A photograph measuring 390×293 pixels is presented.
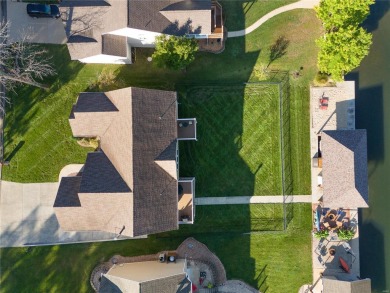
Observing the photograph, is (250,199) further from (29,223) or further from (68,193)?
(29,223)

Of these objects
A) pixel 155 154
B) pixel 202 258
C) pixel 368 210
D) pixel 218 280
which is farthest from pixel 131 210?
pixel 368 210

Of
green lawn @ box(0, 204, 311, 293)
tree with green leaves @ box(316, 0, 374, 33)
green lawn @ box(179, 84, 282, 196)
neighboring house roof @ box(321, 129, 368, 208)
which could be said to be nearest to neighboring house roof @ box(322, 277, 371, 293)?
green lawn @ box(0, 204, 311, 293)

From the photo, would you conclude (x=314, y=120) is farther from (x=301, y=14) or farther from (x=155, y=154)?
(x=155, y=154)

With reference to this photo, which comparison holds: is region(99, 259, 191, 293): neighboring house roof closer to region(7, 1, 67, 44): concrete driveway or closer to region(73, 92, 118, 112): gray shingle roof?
region(73, 92, 118, 112): gray shingle roof

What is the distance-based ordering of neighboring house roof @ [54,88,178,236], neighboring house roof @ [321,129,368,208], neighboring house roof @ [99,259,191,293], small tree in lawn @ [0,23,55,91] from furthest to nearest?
small tree in lawn @ [0,23,55,91] → neighboring house roof @ [321,129,368,208] → neighboring house roof @ [54,88,178,236] → neighboring house roof @ [99,259,191,293]

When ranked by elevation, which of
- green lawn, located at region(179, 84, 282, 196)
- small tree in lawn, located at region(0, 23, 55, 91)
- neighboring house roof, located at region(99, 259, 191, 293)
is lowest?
neighboring house roof, located at region(99, 259, 191, 293)

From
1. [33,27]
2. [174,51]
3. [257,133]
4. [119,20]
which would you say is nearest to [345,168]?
[257,133]

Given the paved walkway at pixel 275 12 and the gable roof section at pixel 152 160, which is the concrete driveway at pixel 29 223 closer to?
the gable roof section at pixel 152 160
